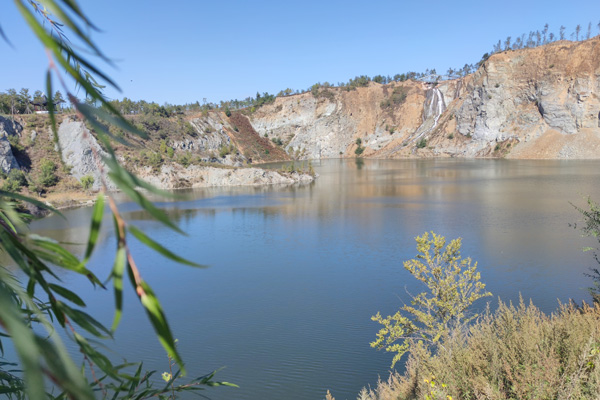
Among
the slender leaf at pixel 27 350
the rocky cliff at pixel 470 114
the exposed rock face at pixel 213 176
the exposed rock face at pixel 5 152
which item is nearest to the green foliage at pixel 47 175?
the exposed rock face at pixel 5 152

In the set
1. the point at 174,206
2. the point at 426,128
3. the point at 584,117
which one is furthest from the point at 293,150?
the point at 174,206

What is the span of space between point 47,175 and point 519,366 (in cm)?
4413

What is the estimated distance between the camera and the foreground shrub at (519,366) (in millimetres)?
4820

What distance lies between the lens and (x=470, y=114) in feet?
251

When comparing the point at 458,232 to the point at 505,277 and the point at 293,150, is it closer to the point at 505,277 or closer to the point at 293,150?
the point at 505,277

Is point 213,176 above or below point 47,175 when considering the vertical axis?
below

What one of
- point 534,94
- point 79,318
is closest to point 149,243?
point 79,318

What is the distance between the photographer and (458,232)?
21.8m

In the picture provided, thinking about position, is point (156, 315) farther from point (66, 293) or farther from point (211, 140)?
point (211, 140)

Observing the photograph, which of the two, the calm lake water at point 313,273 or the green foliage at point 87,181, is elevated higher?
the green foliage at point 87,181

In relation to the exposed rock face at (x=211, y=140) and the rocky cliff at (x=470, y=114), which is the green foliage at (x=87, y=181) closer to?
the exposed rock face at (x=211, y=140)

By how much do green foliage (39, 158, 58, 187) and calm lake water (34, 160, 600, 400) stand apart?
30.7 ft

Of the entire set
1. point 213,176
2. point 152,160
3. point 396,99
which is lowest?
point 213,176

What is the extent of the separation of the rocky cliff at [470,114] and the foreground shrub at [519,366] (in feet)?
211
